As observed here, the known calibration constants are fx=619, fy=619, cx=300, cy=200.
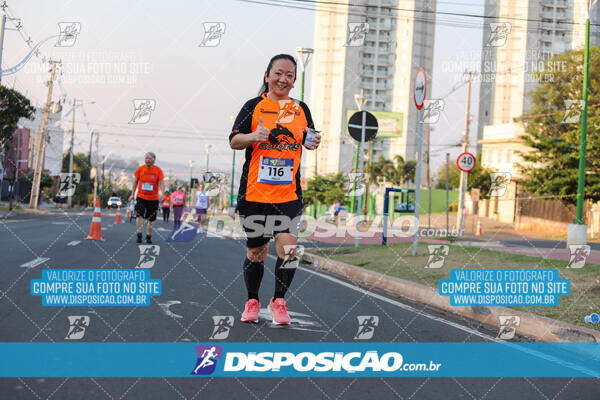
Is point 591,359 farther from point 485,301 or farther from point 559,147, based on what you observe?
point 559,147

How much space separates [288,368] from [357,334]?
43.2 inches

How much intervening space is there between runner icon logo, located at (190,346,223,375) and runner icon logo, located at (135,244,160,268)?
4730 millimetres

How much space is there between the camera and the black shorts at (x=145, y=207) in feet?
41.7

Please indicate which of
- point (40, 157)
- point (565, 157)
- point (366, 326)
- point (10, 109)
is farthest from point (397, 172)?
point (366, 326)

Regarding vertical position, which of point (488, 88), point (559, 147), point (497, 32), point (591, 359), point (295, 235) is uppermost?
point (488, 88)

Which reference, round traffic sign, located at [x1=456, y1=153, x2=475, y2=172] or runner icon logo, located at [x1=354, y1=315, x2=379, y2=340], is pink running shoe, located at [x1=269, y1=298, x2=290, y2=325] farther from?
round traffic sign, located at [x1=456, y1=153, x2=475, y2=172]

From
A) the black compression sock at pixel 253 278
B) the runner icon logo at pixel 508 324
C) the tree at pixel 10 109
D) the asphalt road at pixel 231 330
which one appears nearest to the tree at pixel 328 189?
the tree at pixel 10 109

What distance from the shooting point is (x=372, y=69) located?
114 m

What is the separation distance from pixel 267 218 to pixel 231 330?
0.89 metres

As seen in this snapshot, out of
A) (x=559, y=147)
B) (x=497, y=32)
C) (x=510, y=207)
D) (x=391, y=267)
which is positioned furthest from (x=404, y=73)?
(x=391, y=267)

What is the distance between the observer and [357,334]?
14.8 feet

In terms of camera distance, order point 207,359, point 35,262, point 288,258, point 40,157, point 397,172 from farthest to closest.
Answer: point 397,172 → point 40,157 → point 35,262 → point 288,258 → point 207,359

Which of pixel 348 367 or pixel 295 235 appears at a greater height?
pixel 295 235

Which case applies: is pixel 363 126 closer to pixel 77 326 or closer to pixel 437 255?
pixel 437 255
